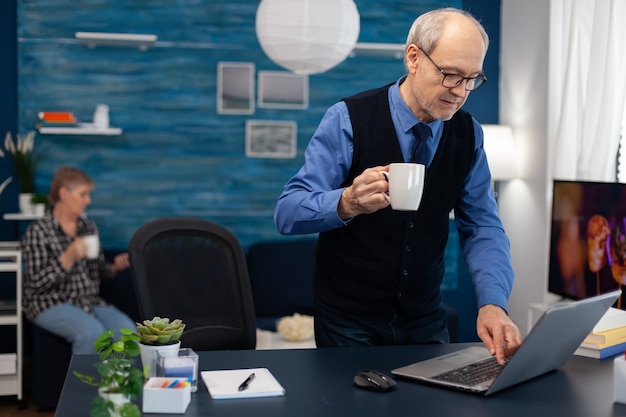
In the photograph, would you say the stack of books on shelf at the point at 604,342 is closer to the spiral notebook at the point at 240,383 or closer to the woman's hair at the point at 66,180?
the spiral notebook at the point at 240,383

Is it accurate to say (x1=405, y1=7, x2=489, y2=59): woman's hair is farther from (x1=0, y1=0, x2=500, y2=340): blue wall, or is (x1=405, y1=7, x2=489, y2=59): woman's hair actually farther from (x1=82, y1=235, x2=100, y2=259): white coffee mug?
(x1=0, y1=0, x2=500, y2=340): blue wall

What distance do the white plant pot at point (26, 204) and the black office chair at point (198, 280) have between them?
2.73 m

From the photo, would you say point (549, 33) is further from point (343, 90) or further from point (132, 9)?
point (132, 9)

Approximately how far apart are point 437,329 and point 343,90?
3375mm

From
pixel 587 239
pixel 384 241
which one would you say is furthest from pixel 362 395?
pixel 587 239

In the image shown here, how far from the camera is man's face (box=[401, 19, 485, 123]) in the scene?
6.71 feet

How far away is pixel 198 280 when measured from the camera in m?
2.43

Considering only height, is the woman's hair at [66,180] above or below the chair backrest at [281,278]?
above

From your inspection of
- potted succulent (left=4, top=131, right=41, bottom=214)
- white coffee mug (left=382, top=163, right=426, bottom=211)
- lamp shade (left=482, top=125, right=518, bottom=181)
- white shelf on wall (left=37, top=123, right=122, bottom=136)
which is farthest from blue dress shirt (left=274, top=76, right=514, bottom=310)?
potted succulent (left=4, top=131, right=41, bottom=214)

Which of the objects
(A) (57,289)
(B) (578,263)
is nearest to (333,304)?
(B) (578,263)

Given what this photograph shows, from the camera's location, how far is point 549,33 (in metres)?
4.90

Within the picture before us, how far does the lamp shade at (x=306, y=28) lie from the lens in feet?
11.9

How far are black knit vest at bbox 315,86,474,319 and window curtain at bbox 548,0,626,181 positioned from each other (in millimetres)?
2263

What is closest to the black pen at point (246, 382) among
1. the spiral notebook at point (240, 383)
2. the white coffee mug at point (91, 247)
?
the spiral notebook at point (240, 383)
